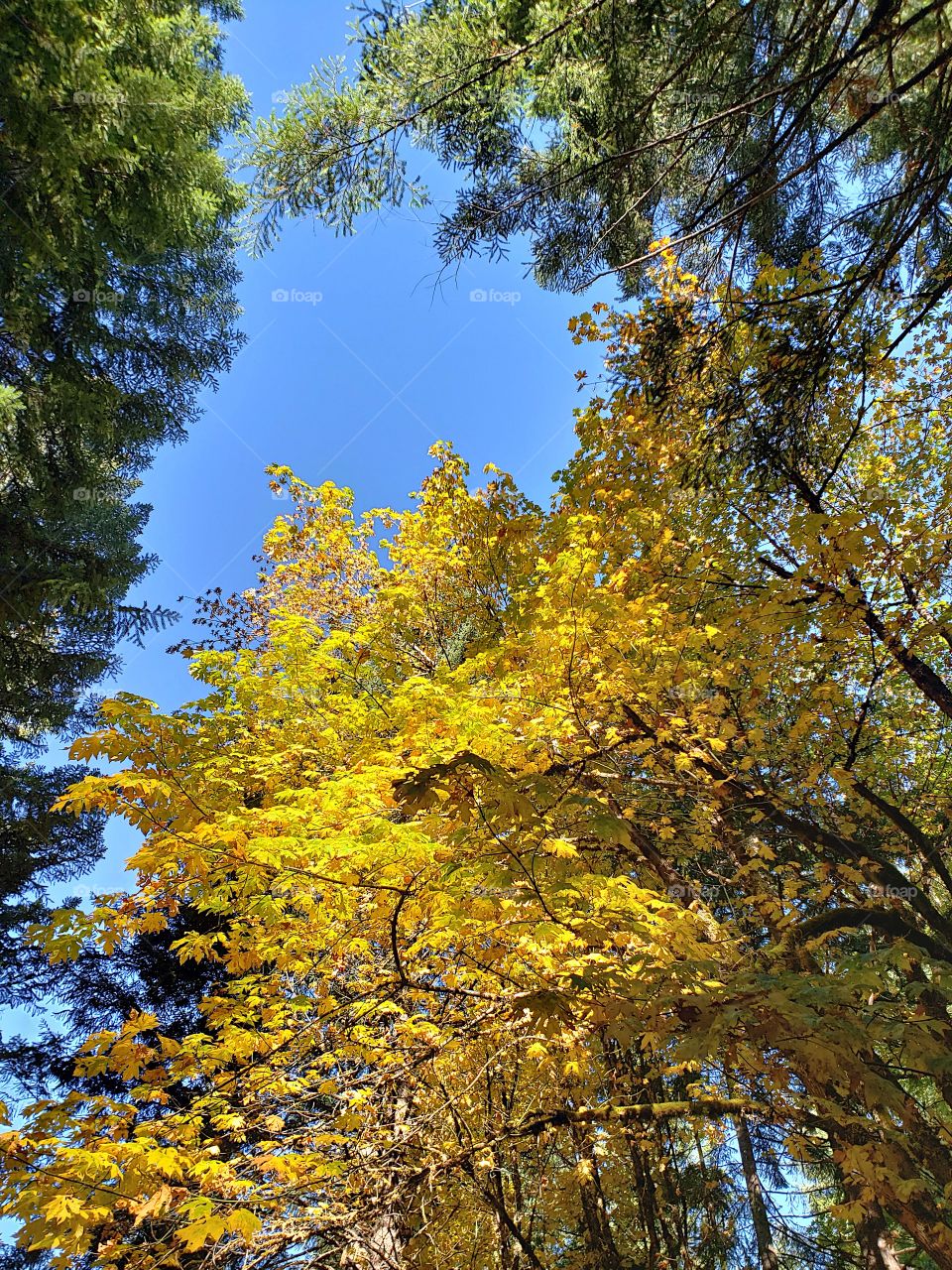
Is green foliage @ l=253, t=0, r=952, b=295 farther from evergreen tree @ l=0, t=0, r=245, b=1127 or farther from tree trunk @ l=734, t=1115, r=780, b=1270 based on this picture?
tree trunk @ l=734, t=1115, r=780, b=1270

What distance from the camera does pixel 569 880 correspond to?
3.27 meters

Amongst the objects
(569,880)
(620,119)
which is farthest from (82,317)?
(569,880)

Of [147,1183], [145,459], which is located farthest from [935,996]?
[145,459]

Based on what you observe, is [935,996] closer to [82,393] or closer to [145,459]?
[82,393]

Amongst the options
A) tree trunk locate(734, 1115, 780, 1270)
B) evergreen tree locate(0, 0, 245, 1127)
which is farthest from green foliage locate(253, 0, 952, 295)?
tree trunk locate(734, 1115, 780, 1270)

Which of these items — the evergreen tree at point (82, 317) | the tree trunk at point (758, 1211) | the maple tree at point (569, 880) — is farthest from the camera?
the tree trunk at point (758, 1211)

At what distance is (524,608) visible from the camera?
237 inches

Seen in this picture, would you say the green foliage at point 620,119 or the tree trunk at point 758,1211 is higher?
the green foliage at point 620,119

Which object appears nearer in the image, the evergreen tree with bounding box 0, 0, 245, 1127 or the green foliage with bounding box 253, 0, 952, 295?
the green foliage with bounding box 253, 0, 952, 295

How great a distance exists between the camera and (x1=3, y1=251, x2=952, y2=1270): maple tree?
2438 mm

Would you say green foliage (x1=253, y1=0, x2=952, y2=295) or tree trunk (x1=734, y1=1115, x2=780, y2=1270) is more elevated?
green foliage (x1=253, y1=0, x2=952, y2=295)

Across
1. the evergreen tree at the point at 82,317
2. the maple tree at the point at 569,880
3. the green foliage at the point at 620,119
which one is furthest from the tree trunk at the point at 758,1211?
the evergreen tree at the point at 82,317

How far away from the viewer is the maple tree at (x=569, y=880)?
2.44m

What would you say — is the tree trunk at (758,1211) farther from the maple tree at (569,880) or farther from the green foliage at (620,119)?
the green foliage at (620,119)
